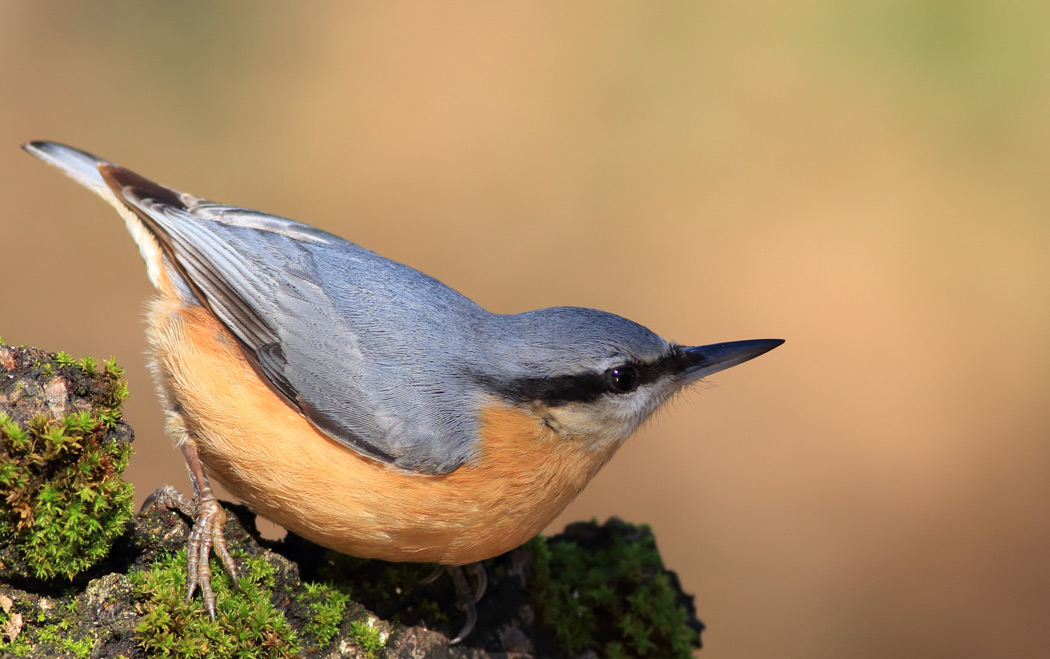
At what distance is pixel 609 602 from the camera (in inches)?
172

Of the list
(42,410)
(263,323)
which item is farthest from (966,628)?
(42,410)

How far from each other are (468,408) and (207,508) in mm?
1062

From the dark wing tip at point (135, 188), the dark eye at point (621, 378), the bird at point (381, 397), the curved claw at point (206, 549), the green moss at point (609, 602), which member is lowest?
the curved claw at point (206, 549)

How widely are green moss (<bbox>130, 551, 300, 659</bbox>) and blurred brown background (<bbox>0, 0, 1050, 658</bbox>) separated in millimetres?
3847

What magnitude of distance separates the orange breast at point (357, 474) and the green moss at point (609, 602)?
65 centimetres

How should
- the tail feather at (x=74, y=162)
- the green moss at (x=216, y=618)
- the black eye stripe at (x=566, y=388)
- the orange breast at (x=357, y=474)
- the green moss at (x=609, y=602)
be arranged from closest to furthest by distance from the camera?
the green moss at (x=216, y=618)
the orange breast at (x=357, y=474)
the black eye stripe at (x=566, y=388)
the green moss at (x=609, y=602)
the tail feather at (x=74, y=162)

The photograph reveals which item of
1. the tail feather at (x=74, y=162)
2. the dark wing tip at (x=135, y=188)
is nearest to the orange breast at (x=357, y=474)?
the dark wing tip at (x=135, y=188)

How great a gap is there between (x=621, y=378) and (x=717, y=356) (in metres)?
0.48

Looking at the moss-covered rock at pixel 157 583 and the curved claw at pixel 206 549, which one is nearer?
the moss-covered rock at pixel 157 583

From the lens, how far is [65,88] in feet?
30.9

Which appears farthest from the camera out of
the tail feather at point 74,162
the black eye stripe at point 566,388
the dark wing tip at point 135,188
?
the tail feather at point 74,162

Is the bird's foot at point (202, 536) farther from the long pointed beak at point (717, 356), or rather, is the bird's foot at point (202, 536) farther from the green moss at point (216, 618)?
the long pointed beak at point (717, 356)

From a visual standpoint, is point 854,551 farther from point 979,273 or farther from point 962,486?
point 979,273

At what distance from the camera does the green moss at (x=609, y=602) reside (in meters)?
4.20
